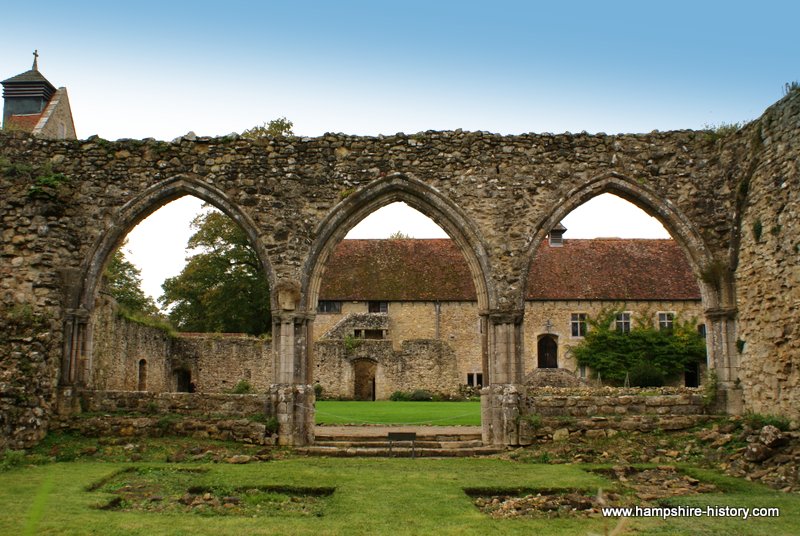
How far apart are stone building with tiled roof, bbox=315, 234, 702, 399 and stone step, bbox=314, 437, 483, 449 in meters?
14.8

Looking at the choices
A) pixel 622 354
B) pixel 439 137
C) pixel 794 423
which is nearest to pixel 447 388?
pixel 622 354

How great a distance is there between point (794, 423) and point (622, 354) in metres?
18.4

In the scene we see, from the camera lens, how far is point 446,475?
8.52m

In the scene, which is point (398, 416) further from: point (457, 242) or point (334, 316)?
point (334, 316)

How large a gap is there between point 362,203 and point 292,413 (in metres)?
3.38

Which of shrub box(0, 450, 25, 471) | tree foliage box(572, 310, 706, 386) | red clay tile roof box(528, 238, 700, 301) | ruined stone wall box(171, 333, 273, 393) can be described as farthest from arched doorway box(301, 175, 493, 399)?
shrub box(0, 450, 25, 471)

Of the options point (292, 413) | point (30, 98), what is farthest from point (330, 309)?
point (292, 413)

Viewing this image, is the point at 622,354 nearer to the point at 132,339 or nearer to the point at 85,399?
the point at 132,339

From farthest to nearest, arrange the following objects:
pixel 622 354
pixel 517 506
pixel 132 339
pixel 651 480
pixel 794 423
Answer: pixel 622 354 → pixel 132 339 → pixel 794 423 → pixel 651 480 → pixel 517 506

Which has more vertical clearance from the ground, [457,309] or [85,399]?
[457,309]

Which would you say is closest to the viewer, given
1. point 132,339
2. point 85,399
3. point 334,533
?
point 334,533

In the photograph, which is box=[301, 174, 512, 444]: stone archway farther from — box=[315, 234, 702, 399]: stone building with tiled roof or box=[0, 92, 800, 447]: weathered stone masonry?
box=[315, 234, 702, 399]: stone building with tiled roof

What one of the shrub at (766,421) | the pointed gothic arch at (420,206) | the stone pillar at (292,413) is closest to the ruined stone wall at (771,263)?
the shrub at (766,421)

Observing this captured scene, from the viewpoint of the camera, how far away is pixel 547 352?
96.2 ft
